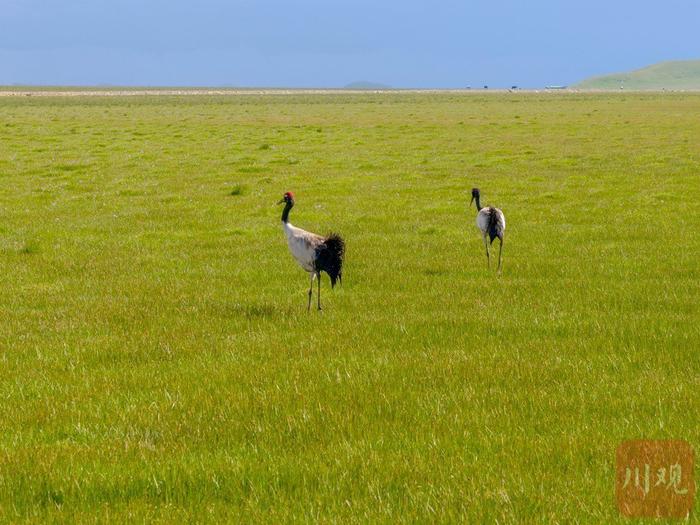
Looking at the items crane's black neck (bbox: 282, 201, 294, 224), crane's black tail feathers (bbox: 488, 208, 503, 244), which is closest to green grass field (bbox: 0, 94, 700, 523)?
crane's black tail feathers (bbox: 488, 208, 503, 244)

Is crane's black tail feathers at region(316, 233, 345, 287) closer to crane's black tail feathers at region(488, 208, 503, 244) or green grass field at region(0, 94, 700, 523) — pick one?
green grass field at region(0, 94, 700, 523)

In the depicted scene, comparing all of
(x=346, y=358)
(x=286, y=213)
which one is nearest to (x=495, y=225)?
(x=286, y=213)

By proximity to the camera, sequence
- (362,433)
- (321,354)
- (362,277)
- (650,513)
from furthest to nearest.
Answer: (362,277)
(321,354)
(362,433)
(650,513)

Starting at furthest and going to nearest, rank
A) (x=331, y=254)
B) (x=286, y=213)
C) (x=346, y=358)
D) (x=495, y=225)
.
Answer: (x=495, y=225) → (x=286, y=213) → (x=331, y=254) → (x=346, y=358)

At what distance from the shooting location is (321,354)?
10.5 metres

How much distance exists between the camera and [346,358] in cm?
1024

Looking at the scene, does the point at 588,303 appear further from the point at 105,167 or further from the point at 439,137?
the point at 439,137

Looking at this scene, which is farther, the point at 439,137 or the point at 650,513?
the point at 439,137

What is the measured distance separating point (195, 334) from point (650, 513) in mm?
7312

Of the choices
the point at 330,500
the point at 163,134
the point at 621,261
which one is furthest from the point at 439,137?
the point at 330,500

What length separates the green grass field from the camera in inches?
258

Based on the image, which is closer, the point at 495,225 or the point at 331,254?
the point at 331,254

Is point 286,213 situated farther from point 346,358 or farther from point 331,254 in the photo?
point 346,358

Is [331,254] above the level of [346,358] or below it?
above
